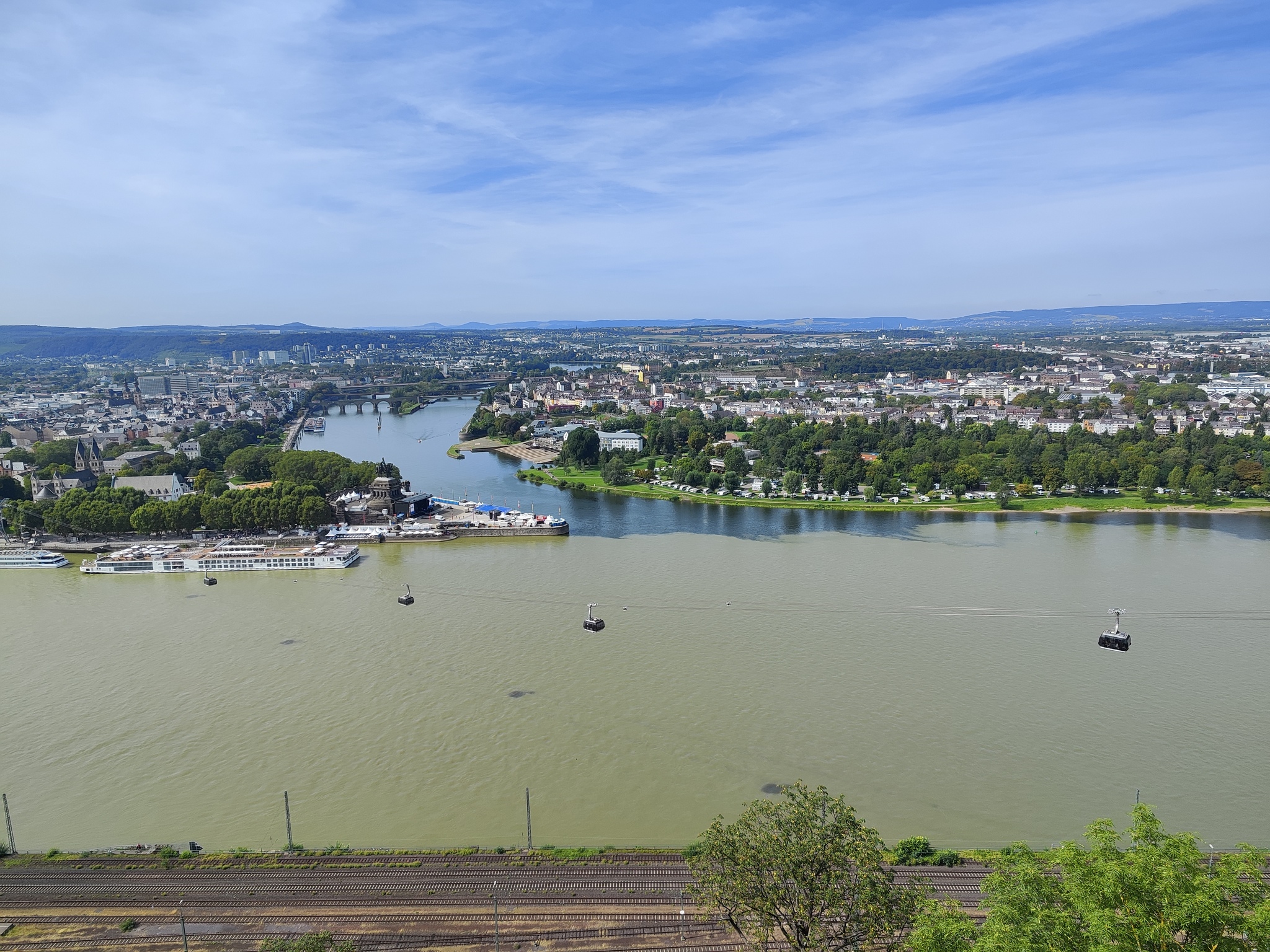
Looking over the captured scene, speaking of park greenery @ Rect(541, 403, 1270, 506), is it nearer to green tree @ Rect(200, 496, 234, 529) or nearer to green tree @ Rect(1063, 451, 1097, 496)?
green tree @ Rect(1063, 451, 1097, 496)

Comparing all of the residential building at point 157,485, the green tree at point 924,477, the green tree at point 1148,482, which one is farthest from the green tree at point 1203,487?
the residential building at point 157,485

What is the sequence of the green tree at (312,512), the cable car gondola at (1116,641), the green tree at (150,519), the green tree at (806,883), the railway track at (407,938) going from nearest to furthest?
the green tree at (806,883)
the railway track at (407,938)
the cable car gondola at (1116,641)
the green tree at (150,519)
the green tree at (312,512)

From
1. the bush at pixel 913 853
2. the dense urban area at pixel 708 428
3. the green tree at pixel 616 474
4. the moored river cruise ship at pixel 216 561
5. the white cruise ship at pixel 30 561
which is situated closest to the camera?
the bush at pixel 913 853

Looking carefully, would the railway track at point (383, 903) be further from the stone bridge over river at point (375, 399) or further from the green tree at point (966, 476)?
the stone bridge over river at point (375, 399)

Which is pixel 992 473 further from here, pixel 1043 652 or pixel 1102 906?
pixel 1102 906

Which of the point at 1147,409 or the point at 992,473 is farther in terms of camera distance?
the point at 1147,409

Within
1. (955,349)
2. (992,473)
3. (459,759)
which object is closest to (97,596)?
(459,759)

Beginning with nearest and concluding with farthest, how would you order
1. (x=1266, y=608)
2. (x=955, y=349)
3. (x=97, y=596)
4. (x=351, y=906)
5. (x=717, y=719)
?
(x=351, y=906), (x=717, y=719), (x=1266, y=608), (x=97, y=596), (x=955, y=349)

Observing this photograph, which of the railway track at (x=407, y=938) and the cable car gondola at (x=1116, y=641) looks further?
the cable car gondola at (x=1116, y=641)

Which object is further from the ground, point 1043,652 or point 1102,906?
point 1102,906
